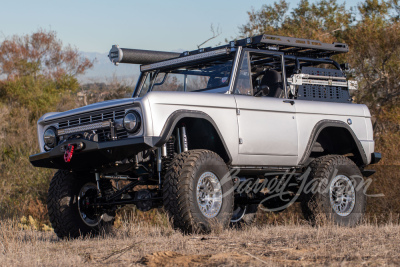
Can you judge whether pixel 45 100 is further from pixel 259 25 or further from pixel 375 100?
pixel 375 100

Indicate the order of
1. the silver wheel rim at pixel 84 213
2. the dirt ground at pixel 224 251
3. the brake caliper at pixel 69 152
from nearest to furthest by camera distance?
the dirt ground at pixel 224 251
the brake caliper at pixel 69 152
the silver wheel rim at pixel 84 213

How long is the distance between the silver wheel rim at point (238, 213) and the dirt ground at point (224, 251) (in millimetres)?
2842

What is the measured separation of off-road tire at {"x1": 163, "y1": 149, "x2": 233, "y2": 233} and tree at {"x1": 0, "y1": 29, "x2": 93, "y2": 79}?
94.0 feet

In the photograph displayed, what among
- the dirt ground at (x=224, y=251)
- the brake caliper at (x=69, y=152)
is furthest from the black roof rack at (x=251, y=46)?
the dirt ground at (x=224, y=251)

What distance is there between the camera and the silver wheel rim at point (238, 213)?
381 inches

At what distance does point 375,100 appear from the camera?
2264 centimetres

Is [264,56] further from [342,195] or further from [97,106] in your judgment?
[97,106]

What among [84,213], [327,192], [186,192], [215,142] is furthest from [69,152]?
[327,192]

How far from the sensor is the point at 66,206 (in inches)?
298

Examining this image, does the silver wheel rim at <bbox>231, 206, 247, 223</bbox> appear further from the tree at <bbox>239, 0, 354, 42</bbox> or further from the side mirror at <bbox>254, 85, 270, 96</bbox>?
the tree at <bbox>239, 0, 354, 42</bbox>

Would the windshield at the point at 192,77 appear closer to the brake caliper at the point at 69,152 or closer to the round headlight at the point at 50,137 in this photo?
the round headlight at the point at 50,137

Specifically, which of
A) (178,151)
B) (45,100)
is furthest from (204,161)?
(45,100)

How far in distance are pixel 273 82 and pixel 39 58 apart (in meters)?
30.6

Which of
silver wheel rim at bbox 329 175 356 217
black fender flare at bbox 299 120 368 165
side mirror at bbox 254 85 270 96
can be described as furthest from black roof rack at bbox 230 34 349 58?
silver wheel rim at bbox 329 175 356 217
